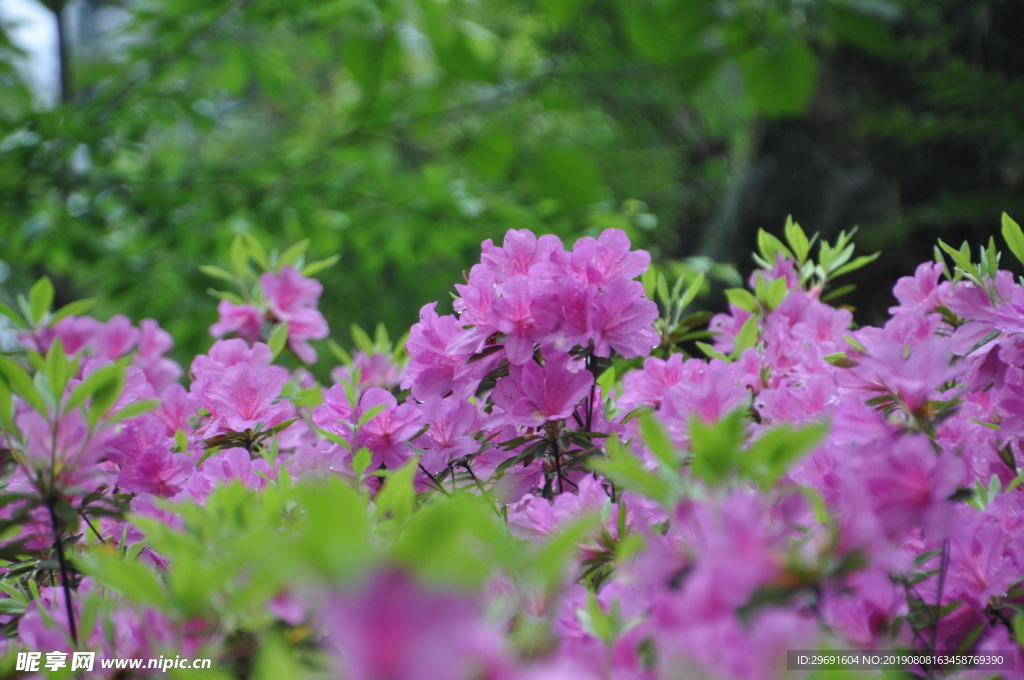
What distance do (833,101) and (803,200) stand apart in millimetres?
618

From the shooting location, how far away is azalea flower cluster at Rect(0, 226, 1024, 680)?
371 mm

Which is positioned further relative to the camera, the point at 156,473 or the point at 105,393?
the point at 156,473

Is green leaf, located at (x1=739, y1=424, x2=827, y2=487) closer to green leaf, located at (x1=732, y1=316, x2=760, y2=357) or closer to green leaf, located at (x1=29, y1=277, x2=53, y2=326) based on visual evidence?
green leaf, located at (x1=732, y1=316, x2=760, y2=357)

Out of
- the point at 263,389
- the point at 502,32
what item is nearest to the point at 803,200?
the point at 502,32

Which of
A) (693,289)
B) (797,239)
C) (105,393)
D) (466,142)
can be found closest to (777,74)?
(466,142)

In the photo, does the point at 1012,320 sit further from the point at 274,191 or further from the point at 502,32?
the point at 502,32

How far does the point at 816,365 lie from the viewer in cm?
85

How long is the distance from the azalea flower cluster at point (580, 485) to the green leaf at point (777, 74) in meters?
1.53

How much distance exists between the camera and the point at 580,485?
68cm

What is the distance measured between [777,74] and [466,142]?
1.26 m

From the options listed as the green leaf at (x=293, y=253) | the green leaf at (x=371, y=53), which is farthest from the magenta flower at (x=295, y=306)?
the green leaf at (x=371, y=53)

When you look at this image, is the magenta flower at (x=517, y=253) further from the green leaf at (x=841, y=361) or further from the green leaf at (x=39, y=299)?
the green leaf at (x=39, y=299)

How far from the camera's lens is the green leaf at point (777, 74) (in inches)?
90.9

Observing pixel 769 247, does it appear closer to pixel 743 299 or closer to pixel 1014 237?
pixel 743 299
